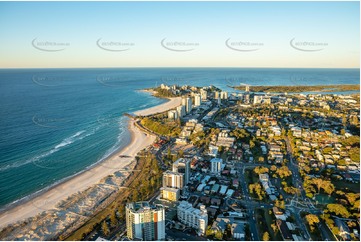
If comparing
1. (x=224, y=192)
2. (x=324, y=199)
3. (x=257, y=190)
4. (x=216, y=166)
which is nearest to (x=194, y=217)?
(x=224, y=192)

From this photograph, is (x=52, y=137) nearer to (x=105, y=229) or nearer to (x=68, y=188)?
(x=68, y=188)

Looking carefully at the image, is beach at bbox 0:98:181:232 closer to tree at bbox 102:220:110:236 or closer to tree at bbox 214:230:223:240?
tree at bbox 102:220:110:236

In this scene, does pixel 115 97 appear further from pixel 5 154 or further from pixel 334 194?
pixel 334 194

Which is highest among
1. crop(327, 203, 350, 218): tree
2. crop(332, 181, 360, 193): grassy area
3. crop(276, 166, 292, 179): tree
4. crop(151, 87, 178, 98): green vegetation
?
crop(151, 87, 178, 98): green vegetation

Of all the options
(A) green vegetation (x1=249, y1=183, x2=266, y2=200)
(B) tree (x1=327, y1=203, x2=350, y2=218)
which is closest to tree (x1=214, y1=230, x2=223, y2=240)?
(A) green vegetation (x1=249, y1=183, x2=266, y2=200)

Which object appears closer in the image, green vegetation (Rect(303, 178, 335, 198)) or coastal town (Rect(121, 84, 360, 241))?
coastal town (Rect(121, 84, 360, 241))

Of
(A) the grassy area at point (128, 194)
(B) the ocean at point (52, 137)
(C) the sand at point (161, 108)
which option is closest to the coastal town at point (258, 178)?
(A) the grassy area at point (128, 194)
